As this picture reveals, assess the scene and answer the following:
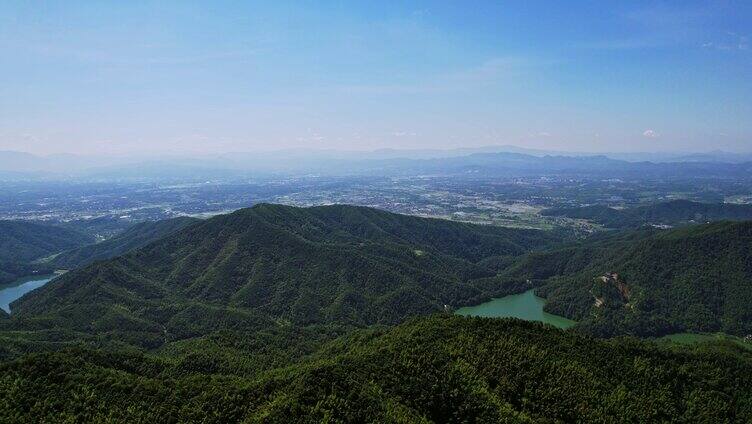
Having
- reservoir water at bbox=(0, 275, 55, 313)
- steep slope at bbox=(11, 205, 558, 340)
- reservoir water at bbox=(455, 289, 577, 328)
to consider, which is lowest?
reservoir water at bbox=(455, 289, 577, 328)

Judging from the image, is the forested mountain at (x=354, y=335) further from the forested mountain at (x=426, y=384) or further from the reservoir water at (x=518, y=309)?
the reservoir water at (x=518, y=309)

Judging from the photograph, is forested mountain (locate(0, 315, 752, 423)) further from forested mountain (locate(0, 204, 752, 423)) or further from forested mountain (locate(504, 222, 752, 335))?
forested mountain (locate(504, 222, 752, 335))

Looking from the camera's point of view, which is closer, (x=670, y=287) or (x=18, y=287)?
(x=670, y=287)

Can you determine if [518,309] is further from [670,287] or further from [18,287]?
[18,287]

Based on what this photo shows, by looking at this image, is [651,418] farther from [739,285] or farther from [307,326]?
[739,285]

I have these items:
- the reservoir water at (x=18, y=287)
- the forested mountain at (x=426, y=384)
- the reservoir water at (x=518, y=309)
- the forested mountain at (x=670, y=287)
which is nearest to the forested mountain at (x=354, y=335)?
the forested mountain at (x=426, y=384)

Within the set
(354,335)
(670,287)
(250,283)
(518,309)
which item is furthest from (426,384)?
(670,287)

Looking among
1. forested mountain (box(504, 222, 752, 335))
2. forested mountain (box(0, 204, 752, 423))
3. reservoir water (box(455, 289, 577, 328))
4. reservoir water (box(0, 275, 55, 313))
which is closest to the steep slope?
forested mountain (box(0, 204, 752, 423))
